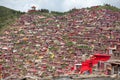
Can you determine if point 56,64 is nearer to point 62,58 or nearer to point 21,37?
point 62,58

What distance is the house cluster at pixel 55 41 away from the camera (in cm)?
2122

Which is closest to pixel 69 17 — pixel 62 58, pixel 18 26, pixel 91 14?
pixel 91 14

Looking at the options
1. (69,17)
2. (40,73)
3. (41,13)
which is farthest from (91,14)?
(40,73)

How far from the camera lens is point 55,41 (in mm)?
23531

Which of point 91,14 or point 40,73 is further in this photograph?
point 91,14

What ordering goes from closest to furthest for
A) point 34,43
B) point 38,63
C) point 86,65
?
point 86,65 < point 38,63 < point 34,43

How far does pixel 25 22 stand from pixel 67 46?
4837 millimetres

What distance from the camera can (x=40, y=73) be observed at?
67.0ft

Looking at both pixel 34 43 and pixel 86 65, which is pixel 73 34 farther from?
pixel 86 65

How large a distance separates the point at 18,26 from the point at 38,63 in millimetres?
5355

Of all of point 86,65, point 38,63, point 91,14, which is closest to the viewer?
point 86,65

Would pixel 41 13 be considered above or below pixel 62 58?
above

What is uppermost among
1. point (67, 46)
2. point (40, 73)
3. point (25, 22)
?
point (25, 22)

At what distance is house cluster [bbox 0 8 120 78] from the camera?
69.6 feet
